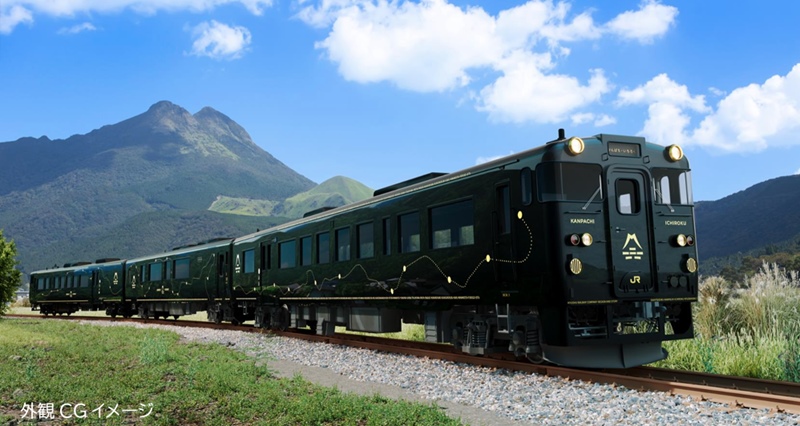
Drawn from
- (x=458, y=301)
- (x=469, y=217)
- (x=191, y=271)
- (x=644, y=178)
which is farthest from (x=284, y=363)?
(x=191, y=271)

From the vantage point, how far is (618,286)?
10.4 m

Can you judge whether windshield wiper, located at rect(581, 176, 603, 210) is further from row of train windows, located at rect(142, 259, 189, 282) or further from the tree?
the tree

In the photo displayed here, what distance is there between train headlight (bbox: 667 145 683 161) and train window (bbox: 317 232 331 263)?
8.57 metres

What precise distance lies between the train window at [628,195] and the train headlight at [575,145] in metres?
0.96

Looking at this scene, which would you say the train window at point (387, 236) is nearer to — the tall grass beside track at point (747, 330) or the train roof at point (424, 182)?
the train roof at point (424, 182)

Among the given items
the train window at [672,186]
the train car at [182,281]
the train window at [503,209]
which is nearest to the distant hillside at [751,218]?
the train car at [182,281]

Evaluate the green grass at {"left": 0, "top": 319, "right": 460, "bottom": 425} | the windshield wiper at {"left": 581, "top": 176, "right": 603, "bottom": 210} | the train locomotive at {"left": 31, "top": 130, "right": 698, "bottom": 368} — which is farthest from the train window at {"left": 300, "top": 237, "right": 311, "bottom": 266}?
the windshield wiper at {"left": 581, "top": 176, "right": 603, "bottom": 210}

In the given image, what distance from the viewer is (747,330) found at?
1291 centimetres

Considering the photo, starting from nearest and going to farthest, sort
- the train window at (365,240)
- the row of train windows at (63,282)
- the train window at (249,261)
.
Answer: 1. the train window at (365,240)
2. the train window at (249,261)
3. the row of train windows at (63,282)

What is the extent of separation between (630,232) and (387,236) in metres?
5.37

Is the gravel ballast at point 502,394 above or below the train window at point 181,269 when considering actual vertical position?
below

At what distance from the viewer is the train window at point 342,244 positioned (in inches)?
637

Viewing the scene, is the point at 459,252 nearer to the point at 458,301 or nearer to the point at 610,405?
the point at 458,301

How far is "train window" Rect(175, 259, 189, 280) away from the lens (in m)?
28.3
